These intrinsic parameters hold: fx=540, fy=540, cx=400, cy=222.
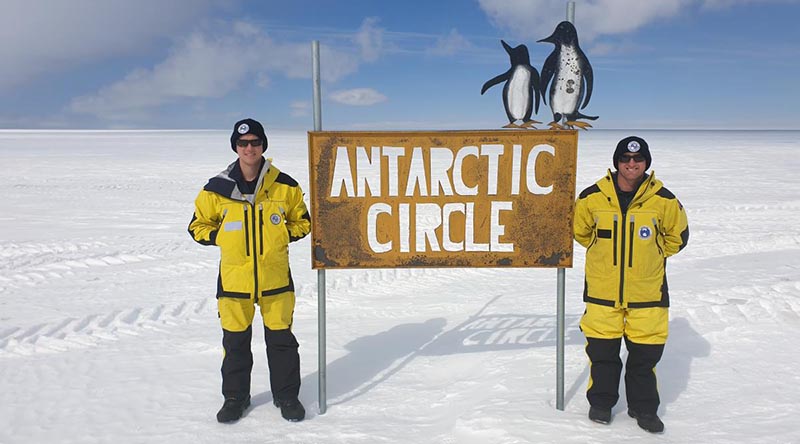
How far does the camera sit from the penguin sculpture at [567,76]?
3189 millimetres

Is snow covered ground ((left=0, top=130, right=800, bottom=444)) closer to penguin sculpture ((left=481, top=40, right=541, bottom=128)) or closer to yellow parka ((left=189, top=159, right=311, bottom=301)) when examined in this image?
yellow parka ((left=189, top=159, right=311, bottom=301))

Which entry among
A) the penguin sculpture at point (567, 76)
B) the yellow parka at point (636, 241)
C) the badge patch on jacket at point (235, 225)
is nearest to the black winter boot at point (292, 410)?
the badge patch on jacket at point (235, 225)

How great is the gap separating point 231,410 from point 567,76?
2895mm

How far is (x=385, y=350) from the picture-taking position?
4586 mm

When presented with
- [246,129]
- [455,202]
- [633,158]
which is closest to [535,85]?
[633,158]

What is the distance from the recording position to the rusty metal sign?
335 cm

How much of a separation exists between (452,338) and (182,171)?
16782 mm

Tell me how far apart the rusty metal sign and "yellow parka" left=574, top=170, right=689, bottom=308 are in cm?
29

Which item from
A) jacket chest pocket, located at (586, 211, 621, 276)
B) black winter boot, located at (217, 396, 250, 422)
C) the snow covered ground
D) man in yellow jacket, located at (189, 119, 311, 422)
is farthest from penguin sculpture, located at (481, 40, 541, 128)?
black winter boot, located at (217, 396, 250, 422)

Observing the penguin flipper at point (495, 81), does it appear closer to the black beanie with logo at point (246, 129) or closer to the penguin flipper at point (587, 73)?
the penguin flipper at point (587, 73)

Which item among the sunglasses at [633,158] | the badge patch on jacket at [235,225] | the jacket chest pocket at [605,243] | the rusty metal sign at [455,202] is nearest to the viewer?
the sunglasses at [633,158]

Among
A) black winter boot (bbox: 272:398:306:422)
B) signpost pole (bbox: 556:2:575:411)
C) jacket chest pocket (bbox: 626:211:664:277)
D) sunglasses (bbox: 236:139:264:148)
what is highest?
sunglasses (bbox: 236:139:264:148)

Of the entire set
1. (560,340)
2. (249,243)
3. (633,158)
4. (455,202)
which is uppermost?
(633,158)

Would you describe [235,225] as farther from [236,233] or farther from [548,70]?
[548,70]
